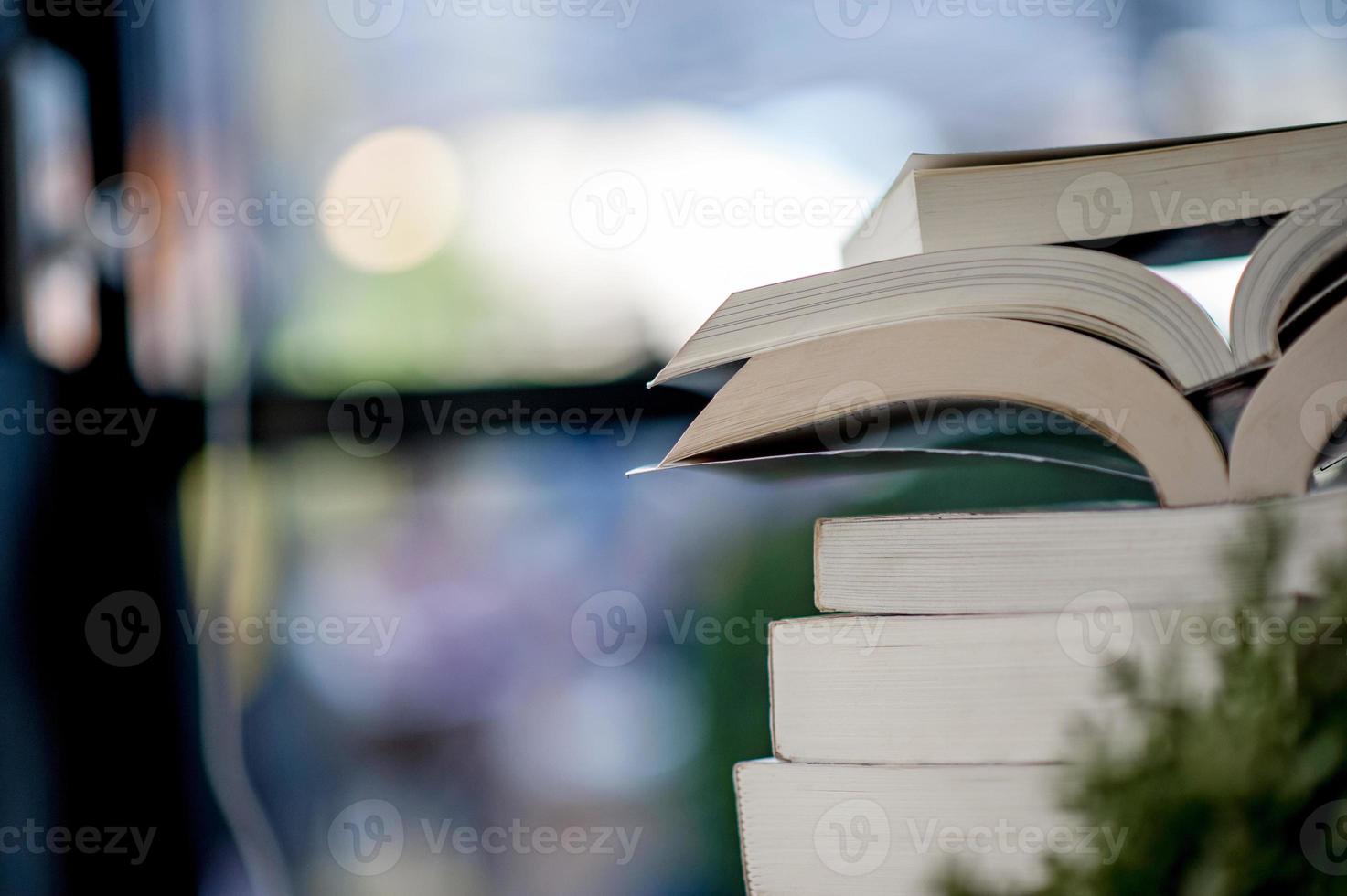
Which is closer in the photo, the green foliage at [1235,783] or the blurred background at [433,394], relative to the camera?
the green foliage at [1235,783]

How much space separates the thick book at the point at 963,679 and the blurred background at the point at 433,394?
223mm

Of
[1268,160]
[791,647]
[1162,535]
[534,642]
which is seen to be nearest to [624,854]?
[534,642]

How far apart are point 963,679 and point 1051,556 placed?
6 centimetres

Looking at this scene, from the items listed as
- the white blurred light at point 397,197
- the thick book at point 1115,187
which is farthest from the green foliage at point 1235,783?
the white blurred light at point 397,197

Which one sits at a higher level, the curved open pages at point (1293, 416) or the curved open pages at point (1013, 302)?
the curved open pages at point (1013, 302)

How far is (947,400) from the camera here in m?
0.44

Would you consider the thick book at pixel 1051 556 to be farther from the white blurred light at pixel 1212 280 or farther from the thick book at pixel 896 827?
the white blurred light at pixel 1212 280

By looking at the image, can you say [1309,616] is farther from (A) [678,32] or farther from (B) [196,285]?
(B) [196,285]

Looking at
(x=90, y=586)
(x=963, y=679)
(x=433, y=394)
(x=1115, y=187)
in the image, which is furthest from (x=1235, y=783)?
Result: (x=90, y=586)

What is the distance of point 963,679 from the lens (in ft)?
1.33

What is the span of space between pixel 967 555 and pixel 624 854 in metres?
0.37

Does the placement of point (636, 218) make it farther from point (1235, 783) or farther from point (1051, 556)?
point (1235, 783)

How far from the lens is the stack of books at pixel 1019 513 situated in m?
0.39

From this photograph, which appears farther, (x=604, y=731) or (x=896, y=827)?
(x=604, y=731)
